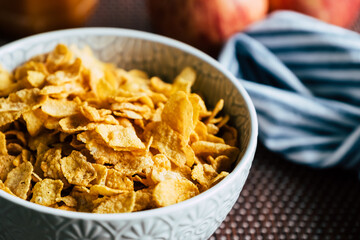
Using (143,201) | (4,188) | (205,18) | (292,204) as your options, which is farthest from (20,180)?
(205,18)

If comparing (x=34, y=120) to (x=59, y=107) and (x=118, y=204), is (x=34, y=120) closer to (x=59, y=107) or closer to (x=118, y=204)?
(x=59, y=107)

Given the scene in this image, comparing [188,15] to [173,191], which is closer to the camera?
[173,191]

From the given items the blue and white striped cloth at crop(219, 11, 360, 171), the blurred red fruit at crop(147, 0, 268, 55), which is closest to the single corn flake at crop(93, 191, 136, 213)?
the blue and white striped cloth at crop(219, 11, 360, 171)

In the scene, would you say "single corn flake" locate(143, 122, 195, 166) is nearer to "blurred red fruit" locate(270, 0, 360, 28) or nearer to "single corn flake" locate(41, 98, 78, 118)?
"single corn flake" locate(41, 98, 78, 118)

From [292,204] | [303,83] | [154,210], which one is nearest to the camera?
[154,210]

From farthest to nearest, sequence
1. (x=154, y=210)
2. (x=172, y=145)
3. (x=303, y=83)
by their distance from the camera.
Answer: (x=303, y=83), (x=172, y=145), (x=154, y=210)

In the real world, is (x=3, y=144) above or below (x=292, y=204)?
above

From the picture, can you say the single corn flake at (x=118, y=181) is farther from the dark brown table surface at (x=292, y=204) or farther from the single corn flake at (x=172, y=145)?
the dark brown table surface at (x=292, y=204)
